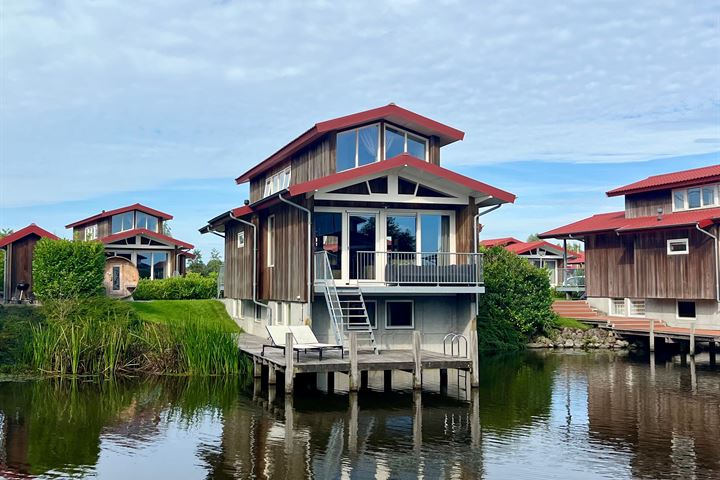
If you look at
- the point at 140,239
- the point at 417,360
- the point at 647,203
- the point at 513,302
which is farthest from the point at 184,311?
the point at 647,203

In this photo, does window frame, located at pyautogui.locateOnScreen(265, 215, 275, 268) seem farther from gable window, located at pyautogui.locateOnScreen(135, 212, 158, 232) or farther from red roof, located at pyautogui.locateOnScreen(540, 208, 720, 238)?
gable window, located at pyautogui.locateOnScreen(135, 212, 158, 232)

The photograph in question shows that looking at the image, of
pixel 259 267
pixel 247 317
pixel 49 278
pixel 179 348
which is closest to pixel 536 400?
pixel 179 348

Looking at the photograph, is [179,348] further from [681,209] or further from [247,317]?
[681,209]

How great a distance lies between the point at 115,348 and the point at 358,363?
8.13 meters

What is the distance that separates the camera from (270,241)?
27922 mm

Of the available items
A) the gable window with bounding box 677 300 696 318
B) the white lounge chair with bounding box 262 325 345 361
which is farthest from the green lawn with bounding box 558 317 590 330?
the white lounge chair with bounding box 262 325 345 361

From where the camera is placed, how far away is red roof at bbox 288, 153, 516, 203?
22.5 meters

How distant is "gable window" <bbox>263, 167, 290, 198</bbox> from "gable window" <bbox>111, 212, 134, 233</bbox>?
20.8m

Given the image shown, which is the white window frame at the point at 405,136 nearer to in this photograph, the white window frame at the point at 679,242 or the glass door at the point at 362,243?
the glass door at the point at 362,243

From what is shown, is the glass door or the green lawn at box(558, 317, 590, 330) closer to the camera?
the glass door

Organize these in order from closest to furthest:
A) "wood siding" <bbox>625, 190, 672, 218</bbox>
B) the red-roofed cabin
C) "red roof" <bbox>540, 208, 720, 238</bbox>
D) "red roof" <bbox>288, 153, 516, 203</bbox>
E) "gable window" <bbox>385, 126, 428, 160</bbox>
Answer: "red roof" <bbox>288, 153, 516, 203</bbox>, "gable window" <bbox>385, 126, 428, 160</bbox>, "red roof" <bbox>540, 208, 720, 238</bbox>, "wood siding" <bbox>625, 190, 672, 218</bbox>, the red-roofed cabin

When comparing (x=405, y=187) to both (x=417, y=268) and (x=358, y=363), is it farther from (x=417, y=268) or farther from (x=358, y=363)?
(x=358, y=363)

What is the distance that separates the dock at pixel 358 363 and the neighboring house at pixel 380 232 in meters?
1.52

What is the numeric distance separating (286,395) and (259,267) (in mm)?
10261
